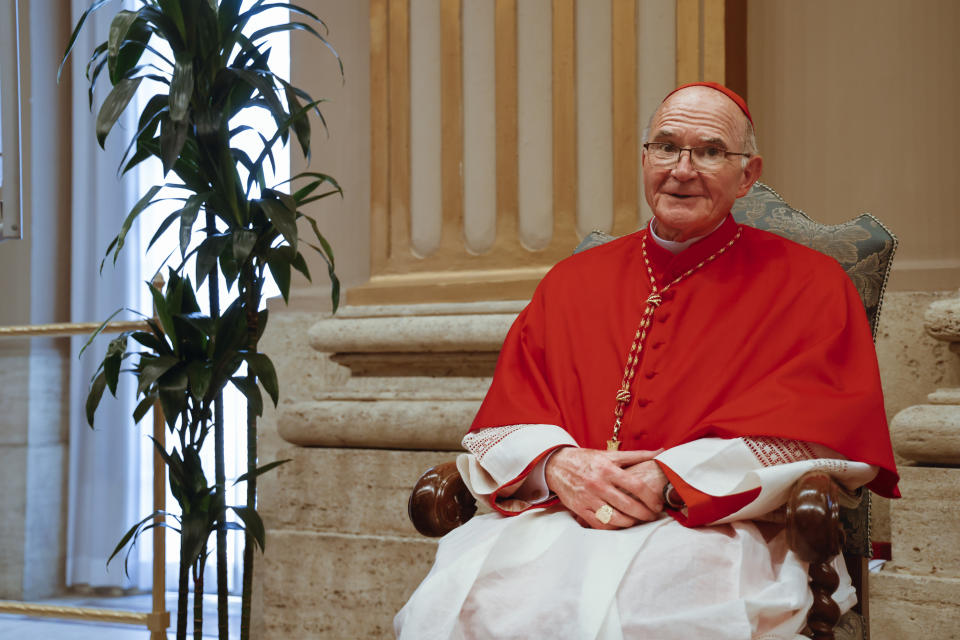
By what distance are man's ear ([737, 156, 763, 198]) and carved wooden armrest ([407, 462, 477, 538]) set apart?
92 centimetres

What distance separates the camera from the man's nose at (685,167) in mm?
2160

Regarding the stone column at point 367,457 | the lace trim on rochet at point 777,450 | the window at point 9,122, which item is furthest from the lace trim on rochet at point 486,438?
the window at point 9,122

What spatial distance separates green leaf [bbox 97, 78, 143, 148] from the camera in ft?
8.75

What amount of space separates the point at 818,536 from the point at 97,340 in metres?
3.87

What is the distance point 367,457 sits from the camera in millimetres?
3246

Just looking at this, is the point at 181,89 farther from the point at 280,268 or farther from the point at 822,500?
the point at 822,500

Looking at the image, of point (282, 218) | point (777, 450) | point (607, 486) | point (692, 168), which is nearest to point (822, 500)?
point (777, 450)

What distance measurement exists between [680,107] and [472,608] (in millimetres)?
1157

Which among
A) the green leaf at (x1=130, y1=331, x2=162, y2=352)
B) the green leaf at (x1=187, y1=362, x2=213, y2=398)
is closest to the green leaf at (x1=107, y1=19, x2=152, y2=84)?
the green leaf at (x1=130, y1=331, x2=162, y2=352)

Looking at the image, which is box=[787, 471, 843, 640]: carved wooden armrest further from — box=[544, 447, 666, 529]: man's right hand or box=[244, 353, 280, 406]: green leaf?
box=[244, 353, 280, 406]: green leaf

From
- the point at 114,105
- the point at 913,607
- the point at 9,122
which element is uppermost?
the point at 9,122

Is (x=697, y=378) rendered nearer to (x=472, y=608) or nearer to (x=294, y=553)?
(x=472, y=608)

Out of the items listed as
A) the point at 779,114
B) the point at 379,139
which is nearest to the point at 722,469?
the point at 779,114

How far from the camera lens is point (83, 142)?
488 cm
